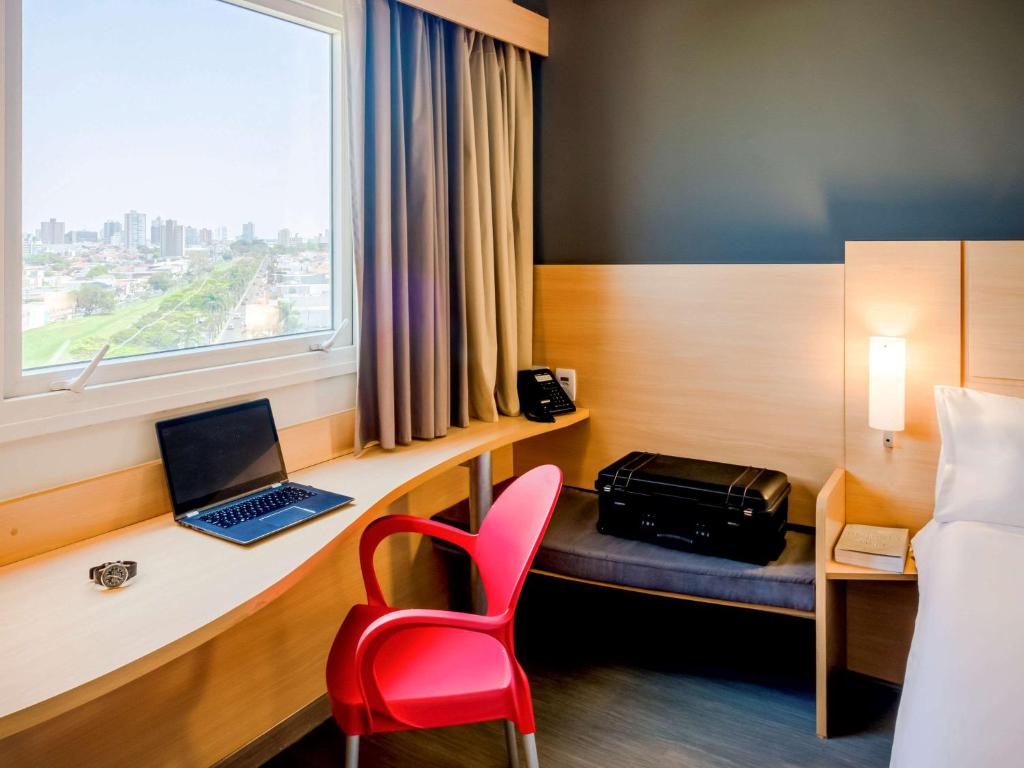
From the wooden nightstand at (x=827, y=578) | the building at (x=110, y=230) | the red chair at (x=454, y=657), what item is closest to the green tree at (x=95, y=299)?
the building at (x=110, y=230)

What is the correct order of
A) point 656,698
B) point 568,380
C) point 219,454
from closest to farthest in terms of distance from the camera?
point 219,454, point 656,698, point 568,380

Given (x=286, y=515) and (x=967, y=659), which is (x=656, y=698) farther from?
(x=286, y=515)

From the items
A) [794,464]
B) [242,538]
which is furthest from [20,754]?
[794,464]

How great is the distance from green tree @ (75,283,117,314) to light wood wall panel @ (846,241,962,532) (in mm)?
2062

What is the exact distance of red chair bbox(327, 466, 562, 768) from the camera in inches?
65.9

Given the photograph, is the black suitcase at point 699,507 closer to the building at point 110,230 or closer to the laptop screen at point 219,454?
the laptop screen at point 219,454

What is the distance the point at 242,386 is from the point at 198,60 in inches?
33.3

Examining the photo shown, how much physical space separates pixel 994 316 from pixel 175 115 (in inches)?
89.6

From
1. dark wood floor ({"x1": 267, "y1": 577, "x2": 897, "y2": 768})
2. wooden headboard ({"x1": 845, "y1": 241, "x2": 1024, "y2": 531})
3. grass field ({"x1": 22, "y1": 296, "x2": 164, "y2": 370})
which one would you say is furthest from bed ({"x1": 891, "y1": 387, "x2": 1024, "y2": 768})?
grass field ({"x1": 22, "y1": 296, "x2": 164, "y2": 370})

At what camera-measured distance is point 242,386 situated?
2.20 metres

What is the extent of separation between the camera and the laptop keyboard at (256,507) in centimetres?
191

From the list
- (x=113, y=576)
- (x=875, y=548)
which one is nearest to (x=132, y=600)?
(x=113, y=576)

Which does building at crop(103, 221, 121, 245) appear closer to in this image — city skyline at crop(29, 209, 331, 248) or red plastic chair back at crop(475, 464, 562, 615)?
city skyline at crop(29, 209, 331, 248)

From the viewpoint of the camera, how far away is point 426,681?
1.75 metres
